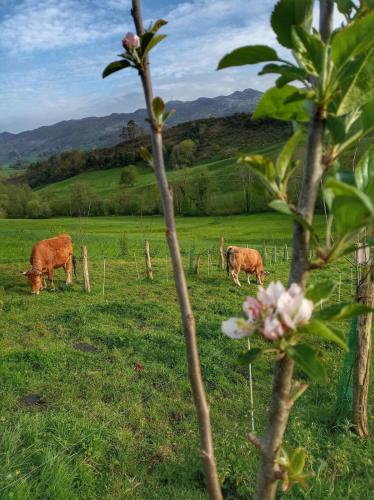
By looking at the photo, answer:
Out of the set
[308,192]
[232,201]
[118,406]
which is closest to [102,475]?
[118,406]

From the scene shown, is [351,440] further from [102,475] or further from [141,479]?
[102,475]

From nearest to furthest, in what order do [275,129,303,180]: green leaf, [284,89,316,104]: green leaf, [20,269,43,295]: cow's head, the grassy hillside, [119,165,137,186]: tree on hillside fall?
[284,89,316,104]: green leaf → [275,129,303,180]: green leaf → [20,269,43,295]: cow's head → the grassy hillside → [119,165,137,186]: tree on hillside

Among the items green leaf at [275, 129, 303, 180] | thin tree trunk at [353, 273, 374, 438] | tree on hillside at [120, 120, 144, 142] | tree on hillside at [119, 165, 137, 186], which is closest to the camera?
green leaf at [275, 129, 303, 180]

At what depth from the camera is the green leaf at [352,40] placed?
2.97 feet

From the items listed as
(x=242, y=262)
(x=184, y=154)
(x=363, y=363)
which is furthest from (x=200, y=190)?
(x=363, y=363)

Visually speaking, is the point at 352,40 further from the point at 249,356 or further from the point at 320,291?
the point at 249,356

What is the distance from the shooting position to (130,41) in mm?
1066

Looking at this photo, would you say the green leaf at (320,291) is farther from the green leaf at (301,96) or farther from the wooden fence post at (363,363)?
the wooden fence post at (363,363)

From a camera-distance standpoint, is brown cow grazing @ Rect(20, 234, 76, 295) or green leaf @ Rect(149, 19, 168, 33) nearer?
green leaf @ Rect(149, 19, 168, 33)

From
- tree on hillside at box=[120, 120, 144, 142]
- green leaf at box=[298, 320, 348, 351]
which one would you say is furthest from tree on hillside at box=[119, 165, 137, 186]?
green leaf at box=[298, 320, 348, 351]

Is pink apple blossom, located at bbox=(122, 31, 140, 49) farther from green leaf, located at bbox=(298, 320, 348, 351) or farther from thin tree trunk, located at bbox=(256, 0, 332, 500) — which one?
green leaf, located at bbox=(298, 320, 348, 351)

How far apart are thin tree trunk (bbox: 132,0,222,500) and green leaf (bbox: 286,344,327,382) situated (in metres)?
0.25

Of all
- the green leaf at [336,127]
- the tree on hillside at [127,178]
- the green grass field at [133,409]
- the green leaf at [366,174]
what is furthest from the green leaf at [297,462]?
the tree on hillside at [127,178]

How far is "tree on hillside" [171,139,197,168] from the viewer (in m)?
86.7
